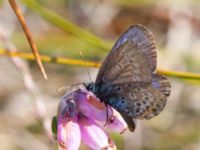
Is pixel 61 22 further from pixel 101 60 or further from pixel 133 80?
Result: pixel 101 60

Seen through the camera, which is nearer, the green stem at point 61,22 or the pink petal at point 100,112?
the pink petal at point 100,112

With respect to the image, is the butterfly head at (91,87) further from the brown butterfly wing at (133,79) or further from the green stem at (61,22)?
the green stem at (61,22)

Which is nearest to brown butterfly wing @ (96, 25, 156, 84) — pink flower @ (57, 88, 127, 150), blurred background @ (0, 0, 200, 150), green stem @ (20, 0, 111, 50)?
pink flower @ (57, 88, 127, 150)

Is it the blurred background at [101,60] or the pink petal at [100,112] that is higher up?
the pink petal at [100,112]

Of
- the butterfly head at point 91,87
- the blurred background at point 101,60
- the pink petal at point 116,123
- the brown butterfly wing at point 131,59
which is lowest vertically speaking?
the blurred background at point 101,60

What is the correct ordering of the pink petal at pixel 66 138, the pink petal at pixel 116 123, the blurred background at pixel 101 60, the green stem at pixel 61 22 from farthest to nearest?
1. the blurred background at pixel 101 60
2. the green stem at pixel 61 22
3. the pink petal at pixel 116 123
4. the pink petal at pixel 66 138

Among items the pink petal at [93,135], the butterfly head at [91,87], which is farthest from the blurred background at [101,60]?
the pink petal at [93,135]

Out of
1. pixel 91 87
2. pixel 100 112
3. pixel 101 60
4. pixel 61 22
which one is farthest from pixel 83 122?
pixel 101 60

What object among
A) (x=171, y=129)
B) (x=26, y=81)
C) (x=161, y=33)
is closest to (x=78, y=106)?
(x=26, y=81)
